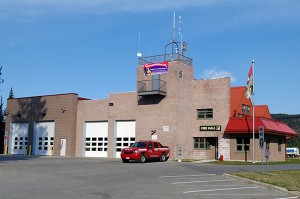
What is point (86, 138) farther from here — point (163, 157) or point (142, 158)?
point (142, 158)

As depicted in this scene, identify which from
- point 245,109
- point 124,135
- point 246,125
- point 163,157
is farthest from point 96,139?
point 245,109

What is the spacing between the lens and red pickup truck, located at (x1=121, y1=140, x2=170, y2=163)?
3073 cm

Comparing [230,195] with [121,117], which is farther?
[121,117]

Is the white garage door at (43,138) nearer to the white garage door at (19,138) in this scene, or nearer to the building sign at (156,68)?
the white garage door at (19,138)

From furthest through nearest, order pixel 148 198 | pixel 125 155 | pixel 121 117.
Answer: pixel 121 117, pixel 125 155, pixel 148 198

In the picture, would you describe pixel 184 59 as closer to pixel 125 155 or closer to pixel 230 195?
pixel 125 155

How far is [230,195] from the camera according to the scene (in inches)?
515

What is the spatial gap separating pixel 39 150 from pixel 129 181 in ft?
107

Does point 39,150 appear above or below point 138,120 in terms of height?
below

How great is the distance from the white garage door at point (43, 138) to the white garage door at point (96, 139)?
184 inches

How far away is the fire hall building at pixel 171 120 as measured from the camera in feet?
123

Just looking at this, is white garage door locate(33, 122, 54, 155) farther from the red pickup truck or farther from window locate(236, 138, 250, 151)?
window locate(236, 138, 250, 151)

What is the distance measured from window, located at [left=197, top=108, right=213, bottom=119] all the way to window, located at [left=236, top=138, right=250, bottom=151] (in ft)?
11.6

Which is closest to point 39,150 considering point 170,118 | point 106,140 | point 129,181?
point 106,140
